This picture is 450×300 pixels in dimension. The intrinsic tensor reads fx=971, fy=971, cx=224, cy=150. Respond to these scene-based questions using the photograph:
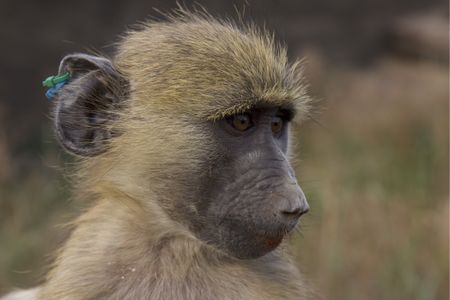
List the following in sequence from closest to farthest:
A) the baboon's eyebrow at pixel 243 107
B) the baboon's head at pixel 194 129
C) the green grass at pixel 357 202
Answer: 1. the baboon's head at pixel 194 129
2. the baboon's eyebrow at pixel 243 107
3. the green grass at pixel 357 202

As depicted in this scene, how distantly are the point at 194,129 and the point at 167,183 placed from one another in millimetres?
269

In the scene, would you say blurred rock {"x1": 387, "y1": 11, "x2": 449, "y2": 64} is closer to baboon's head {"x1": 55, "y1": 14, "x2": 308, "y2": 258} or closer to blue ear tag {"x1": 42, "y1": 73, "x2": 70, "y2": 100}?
baboon's head {"x1": 55, "y1": 14, "x2": 308, "y2": 258}

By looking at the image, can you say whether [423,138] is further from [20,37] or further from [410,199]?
[20,37]

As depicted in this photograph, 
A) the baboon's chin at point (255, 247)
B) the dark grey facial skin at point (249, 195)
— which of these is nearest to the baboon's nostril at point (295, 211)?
the dark grey facial skin at point (249, 195)

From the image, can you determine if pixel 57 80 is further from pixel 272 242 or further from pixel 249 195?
pixel 272 242

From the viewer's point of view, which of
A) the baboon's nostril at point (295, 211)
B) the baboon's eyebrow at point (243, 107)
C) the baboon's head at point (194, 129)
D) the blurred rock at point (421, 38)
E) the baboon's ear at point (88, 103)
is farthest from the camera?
the blurred rock at point (421, 38)

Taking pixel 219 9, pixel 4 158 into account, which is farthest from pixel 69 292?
pixel 219 9

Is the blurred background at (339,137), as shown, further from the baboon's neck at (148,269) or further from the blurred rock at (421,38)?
the baboon's neck at (148,269)

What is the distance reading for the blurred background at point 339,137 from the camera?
7473 millimetres

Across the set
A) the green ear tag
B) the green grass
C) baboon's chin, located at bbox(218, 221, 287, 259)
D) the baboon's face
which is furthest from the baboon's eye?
the green grass

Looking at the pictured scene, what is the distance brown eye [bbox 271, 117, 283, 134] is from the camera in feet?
14.3

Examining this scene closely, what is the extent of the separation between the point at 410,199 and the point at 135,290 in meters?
4.81

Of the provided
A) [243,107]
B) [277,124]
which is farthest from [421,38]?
[243,107]

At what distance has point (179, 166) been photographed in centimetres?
420
